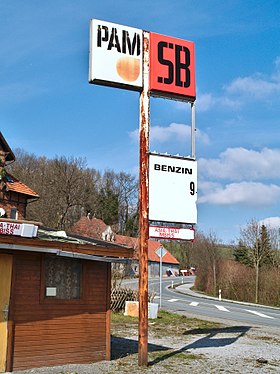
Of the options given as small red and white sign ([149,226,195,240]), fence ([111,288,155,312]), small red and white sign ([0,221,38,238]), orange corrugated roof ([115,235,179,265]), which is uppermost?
orange corrugated roof ([115,235,179,265])

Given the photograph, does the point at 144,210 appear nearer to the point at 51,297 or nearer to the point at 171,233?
the point at 171,233

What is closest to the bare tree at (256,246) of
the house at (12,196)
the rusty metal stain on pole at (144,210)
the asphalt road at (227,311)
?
the asphalt road at (227,311)

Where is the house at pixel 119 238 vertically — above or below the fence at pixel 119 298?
above

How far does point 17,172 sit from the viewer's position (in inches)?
2365

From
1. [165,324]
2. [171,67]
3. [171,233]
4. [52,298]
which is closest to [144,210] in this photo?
[171,233]

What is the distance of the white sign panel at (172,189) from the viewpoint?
38.3 feet

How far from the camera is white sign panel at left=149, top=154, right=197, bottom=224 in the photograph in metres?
11.7

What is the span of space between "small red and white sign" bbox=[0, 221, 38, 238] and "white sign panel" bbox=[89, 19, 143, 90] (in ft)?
13.0

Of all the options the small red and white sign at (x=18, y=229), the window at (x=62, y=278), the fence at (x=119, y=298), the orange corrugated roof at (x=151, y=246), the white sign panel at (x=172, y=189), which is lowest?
the fence at (x=119, y=298)

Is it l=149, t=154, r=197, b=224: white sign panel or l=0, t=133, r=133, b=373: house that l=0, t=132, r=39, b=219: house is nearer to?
l=0, t=133, r=133, b=373: house

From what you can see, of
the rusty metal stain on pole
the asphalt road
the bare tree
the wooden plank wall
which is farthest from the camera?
the bare tree

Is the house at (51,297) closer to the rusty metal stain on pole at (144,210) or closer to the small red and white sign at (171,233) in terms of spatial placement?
the rusty metal stain on pole at (144,210)

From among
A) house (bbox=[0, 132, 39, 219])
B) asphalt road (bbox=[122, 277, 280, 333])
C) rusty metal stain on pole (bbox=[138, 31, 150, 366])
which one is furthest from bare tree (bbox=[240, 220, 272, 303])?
rusty metal stain on pole (bbox=[138, 31, 150, 366])

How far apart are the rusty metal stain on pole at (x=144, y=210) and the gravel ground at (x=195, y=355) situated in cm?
63
